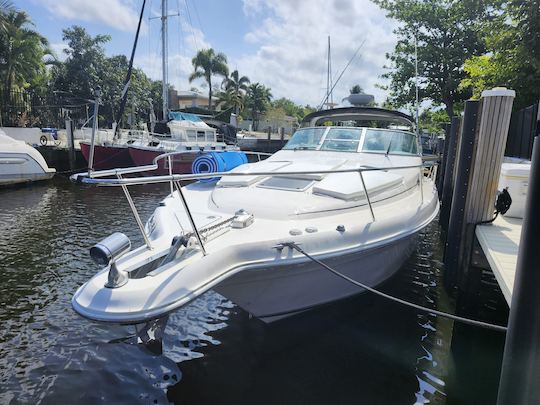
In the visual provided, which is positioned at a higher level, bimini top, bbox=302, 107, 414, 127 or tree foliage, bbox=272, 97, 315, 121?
tree foliage, bbox=272, 97, 315, 121

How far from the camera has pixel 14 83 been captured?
88.0ft

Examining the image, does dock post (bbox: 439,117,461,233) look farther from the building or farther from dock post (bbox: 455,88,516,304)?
the building

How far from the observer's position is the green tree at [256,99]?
51.6m

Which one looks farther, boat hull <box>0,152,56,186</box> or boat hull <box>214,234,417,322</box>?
boat hull <box>0,152,56,186</box>

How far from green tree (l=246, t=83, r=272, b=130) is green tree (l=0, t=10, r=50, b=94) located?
27.8 m

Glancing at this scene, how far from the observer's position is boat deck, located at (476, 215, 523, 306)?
2937 millimetres

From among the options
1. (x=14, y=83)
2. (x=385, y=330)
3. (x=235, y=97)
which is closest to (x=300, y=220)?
(x=385, y=330)

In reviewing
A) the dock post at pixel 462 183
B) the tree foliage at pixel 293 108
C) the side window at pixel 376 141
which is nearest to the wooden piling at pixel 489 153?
the dock post at pixel 462 183

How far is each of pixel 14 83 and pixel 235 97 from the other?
21.1 m

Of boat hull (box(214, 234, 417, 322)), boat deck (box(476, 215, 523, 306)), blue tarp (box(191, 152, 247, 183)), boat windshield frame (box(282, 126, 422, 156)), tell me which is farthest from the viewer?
boat windshield frame (box(282, 126, 422, 156))

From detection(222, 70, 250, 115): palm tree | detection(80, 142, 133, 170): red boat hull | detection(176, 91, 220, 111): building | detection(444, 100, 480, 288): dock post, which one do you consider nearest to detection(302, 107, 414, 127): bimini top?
detection(444, 100, 480, 288): dock post

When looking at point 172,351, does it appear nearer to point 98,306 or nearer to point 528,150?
point 98,306

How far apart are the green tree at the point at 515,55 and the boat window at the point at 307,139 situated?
546cm

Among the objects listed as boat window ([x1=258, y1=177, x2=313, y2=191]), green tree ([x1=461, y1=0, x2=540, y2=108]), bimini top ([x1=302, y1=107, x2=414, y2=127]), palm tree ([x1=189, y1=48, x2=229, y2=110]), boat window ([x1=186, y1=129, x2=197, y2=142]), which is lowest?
boat window ([x1=258, y1=177, x2=313, y2=191])
